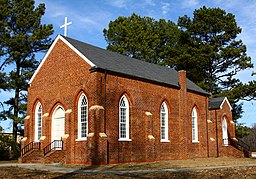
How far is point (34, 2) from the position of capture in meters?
38.8

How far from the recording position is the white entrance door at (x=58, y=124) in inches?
1033

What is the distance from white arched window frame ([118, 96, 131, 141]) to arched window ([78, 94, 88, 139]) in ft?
8.38

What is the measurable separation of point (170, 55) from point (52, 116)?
1202 inches

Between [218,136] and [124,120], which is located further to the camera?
[218,136]

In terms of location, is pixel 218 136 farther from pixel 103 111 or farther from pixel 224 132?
pixel 103 111

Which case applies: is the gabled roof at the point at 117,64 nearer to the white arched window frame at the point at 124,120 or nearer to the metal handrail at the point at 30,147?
the white arched window frame at the point at 124,120

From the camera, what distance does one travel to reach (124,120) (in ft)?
83.6

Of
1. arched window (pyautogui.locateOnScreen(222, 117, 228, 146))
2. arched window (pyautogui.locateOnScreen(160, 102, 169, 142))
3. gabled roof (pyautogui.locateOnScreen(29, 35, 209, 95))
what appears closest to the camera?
gabled roof (pyautogui.locateOnScreen(29, 35, 209, 95))

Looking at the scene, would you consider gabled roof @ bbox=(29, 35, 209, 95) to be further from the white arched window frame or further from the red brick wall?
the red brick wall

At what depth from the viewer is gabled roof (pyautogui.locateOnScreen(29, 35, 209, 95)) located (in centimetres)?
2489

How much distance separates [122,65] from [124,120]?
471cm

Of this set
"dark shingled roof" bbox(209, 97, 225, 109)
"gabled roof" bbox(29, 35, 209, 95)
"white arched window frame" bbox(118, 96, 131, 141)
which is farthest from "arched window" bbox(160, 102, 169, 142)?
"dark shingled roof" bbox(209, 97, 225, 109)

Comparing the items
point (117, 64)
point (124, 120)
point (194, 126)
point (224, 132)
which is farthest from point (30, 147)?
point (224, 132)

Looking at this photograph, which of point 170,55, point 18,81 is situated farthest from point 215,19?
point 18,81
